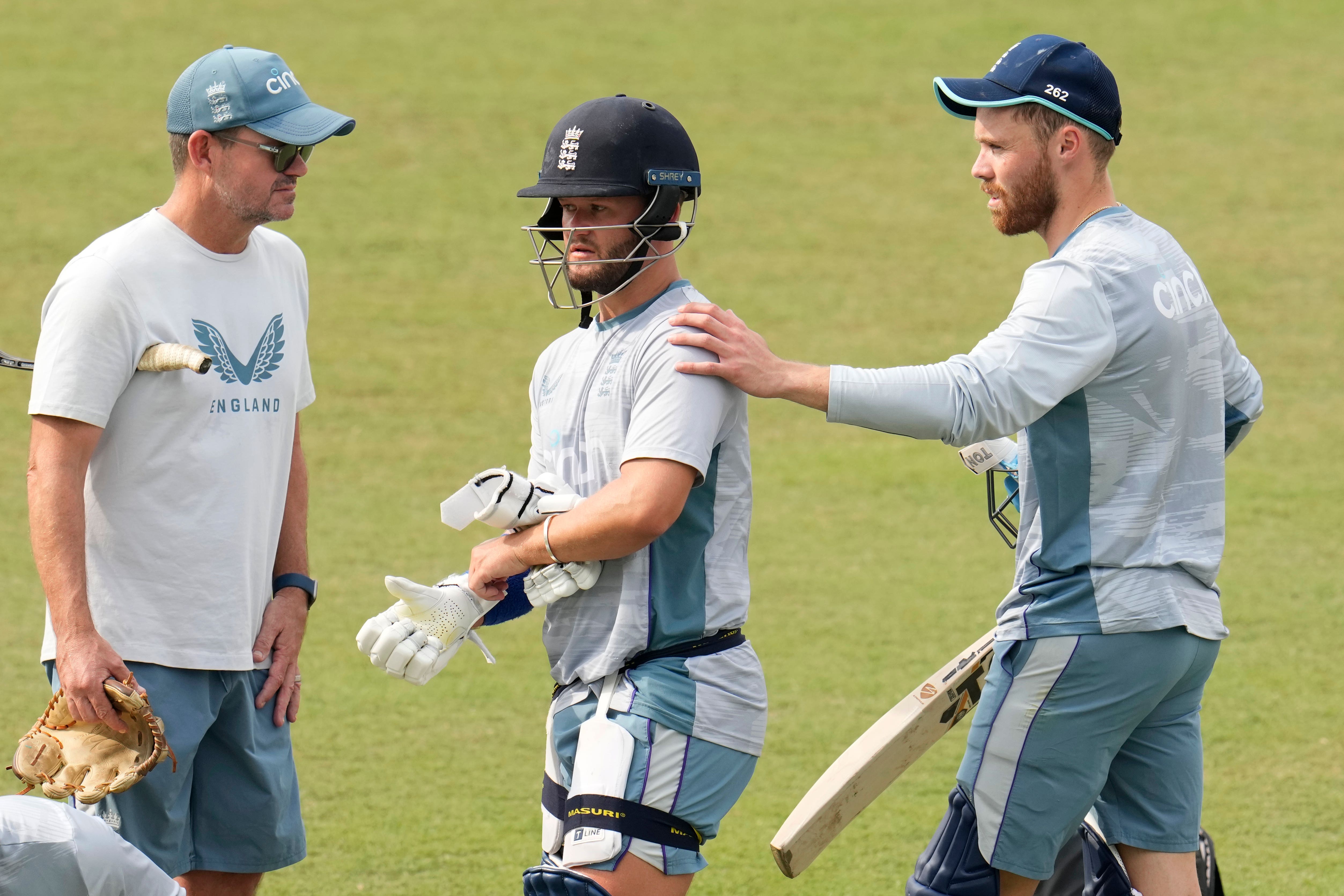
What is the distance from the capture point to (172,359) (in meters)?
3.09

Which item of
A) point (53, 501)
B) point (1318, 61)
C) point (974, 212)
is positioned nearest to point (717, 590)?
point (53, 501)

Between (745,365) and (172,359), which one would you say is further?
(172,359)

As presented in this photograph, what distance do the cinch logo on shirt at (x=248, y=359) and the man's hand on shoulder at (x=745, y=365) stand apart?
0.96 m

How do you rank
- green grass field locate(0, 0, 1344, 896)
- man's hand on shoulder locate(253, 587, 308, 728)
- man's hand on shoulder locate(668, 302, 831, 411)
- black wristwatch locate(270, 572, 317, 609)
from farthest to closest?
green grass field locate(0, 0, 1344, 896) → black wristwatch locate(270, 572, 317, 609) → man's hand on shoulder locate(253, 587, 308, 728) → man's hand on shoulder locate(668, 302, 831, 411)

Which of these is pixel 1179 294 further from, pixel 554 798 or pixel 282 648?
pixel 282 648

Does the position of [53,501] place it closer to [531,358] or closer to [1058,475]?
[1058,475]

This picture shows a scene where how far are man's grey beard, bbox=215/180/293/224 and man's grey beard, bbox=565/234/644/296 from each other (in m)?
0.68

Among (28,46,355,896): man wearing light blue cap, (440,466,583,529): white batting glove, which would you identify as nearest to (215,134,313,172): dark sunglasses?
(28,46,355,896): man wearing light blue cap

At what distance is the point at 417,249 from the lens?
10789 millimetres

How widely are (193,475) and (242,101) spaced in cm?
76

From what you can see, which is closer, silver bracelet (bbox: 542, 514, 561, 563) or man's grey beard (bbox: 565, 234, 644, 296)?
silver bracelet (bbox: 542, 514, 561, 563)

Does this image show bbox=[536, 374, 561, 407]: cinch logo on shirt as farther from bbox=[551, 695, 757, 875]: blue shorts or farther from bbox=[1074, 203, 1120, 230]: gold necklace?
bbox=[1074, 203, 1120, 230]: gold necklace

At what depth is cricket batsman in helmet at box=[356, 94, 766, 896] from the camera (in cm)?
286

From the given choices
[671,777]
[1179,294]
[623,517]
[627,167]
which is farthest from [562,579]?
[1179,294]
